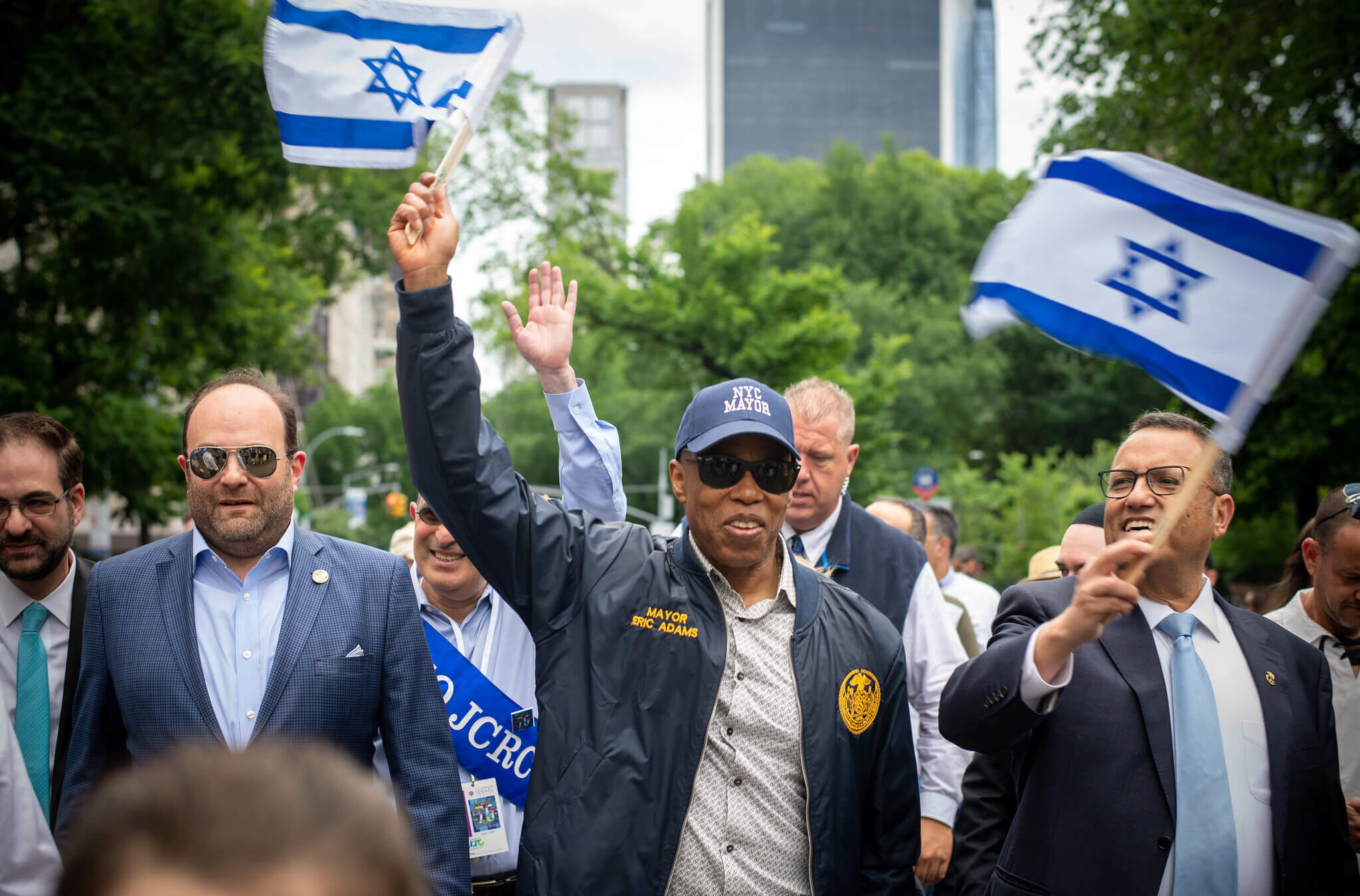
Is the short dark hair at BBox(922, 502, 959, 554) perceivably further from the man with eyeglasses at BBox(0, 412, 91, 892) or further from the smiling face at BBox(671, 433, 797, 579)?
the man with eyeglasses at BBox(0, 412, 91, 892)

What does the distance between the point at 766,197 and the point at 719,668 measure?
44013mm

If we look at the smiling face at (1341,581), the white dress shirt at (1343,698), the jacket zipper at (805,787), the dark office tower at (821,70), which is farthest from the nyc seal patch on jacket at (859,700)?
the dark office tower at (821,70)

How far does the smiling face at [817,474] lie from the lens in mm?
4906

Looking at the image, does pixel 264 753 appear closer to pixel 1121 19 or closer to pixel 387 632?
pixel 387 632

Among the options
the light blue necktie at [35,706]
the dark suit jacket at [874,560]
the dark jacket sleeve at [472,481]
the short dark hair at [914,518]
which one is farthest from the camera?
the short dark hair at [914,518]

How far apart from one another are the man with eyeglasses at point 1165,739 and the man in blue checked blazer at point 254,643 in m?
1.44

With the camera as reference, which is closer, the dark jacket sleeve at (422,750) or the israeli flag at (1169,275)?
the israeli flag at (1169,275)

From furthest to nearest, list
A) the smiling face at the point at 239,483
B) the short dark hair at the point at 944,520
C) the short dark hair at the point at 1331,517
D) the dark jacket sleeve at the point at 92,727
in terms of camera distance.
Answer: the short dark hair at the point at 944,520 → the short dark hair at the point at 1331,517 → the smiling face at the point at 239,483 → the dark jacket sleeve at the point at 92,727

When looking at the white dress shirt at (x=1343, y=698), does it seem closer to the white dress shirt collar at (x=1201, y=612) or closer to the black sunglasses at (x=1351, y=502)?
the black sunglasses at (x=1351, y=502)

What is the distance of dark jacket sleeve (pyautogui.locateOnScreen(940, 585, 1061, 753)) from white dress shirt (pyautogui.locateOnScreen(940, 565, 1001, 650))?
15.0ft

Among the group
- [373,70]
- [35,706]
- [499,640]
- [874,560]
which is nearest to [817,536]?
[874,560]

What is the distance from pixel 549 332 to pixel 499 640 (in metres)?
1.18

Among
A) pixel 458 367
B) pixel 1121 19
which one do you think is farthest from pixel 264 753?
pixel 1121 19

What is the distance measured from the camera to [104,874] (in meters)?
0.96
